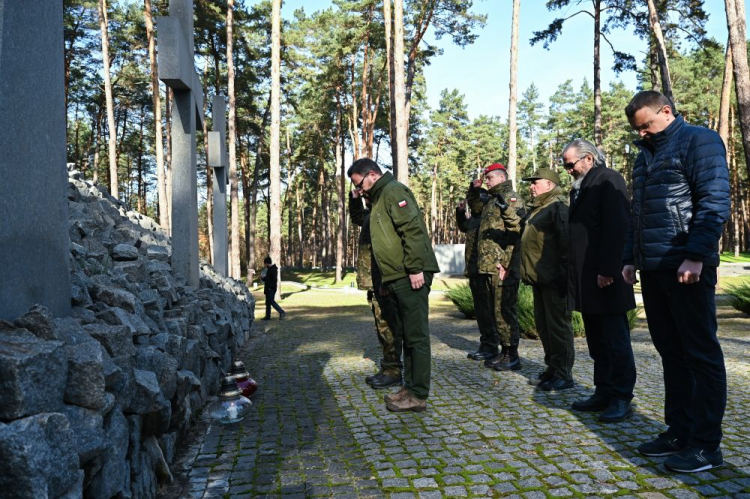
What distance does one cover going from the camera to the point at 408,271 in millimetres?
4684

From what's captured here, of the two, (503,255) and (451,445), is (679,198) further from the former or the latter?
(503,255)

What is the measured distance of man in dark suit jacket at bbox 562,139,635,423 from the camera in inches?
167

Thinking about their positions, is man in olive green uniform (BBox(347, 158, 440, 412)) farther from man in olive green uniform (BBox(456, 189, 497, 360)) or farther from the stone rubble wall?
man in olive green uniform (BBox(456, 189, 497, 360))

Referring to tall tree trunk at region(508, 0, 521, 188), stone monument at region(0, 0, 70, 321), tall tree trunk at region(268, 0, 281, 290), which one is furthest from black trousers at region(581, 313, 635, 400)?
tall tree trunk at region(268, 0, 281, 290)

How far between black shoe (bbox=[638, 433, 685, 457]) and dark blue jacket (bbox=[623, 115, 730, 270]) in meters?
1.09

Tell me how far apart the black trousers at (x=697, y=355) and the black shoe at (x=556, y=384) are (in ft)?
5.96

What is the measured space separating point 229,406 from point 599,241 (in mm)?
3234

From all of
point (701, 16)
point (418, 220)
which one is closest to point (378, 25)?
point (701, 16)

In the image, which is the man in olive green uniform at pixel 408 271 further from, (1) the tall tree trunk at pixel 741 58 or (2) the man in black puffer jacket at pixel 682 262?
(1) the tall tree trunk at pixel 741 58

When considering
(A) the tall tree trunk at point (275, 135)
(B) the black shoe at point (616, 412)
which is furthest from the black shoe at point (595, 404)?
(A) the tall tree trunk at point (275, 135)

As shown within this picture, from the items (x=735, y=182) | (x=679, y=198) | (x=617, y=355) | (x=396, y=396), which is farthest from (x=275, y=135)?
(x=735, y=182)

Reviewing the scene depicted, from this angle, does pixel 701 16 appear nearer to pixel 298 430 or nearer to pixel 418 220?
pixel 418 220

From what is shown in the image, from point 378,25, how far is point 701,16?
13784mm

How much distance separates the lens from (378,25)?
2667 cm
